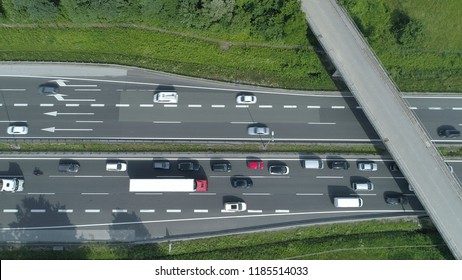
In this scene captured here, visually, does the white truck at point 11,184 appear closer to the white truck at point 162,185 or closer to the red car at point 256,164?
the white truck at point 162,185

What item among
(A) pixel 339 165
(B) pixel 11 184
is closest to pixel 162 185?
(B) pixel 11 184

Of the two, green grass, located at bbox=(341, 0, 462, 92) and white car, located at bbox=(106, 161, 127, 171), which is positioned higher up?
green grass, located at bbox=(341, 0, 462, 92)

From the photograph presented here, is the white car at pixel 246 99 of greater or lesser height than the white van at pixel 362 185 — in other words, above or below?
above

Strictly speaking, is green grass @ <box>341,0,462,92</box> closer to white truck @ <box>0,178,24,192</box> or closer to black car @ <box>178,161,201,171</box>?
black car @ <box>178,161,201,171</box>

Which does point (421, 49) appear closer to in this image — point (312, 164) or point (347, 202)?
point (312, 164)

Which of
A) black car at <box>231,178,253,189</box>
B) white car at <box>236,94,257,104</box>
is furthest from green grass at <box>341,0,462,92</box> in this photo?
black car at <box>231,178,253,189</box>

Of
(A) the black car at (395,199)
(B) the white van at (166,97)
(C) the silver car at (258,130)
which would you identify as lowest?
(A) the black car at (395,199)

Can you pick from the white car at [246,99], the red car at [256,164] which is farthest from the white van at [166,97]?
the red car at [256,164]
